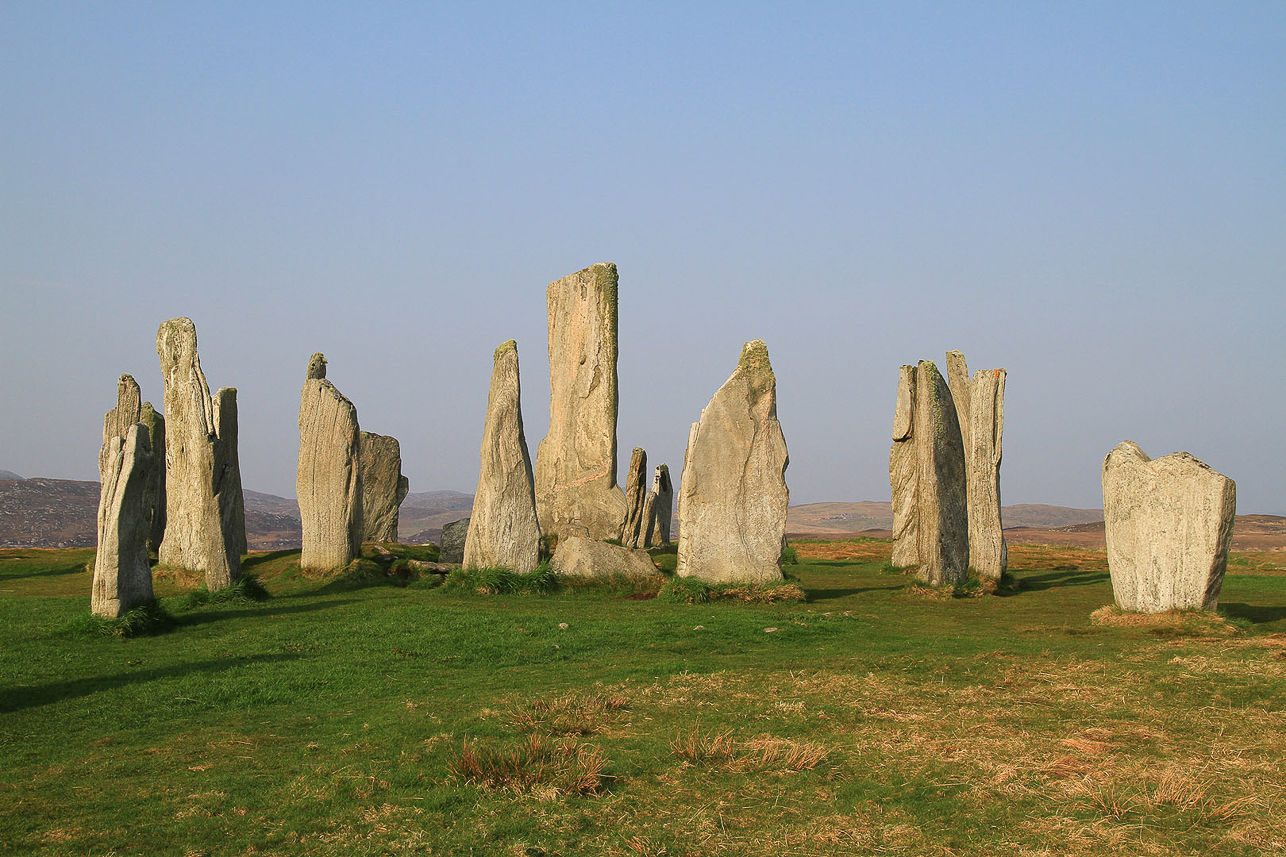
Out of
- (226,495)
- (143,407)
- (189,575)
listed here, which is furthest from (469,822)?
(143,407)

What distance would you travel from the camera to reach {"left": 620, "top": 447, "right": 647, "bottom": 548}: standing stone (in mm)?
24344

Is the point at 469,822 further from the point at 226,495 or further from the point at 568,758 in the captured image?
the point at 226,495

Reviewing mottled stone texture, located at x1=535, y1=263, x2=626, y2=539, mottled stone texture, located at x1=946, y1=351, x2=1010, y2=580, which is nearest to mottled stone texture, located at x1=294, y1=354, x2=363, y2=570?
mottled stone texture, located at x1=535, y1=263, x2=626, y2=539

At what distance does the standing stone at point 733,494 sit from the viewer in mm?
14430

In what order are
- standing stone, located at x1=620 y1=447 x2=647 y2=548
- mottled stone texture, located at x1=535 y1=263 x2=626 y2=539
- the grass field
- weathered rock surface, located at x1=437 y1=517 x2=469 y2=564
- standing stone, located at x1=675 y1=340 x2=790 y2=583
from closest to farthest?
the grass field → standing stone, located at x1=675 y1=340 x2=790 y2=583 → weathered rock surface, located at x1=437 y1=517 x2=469 y2=564 → mottled stone texture, located at x1=535 y1=263 x2=626 y2=539 → standing stone, located at x1=620 y1=447 x2=647 y2=548

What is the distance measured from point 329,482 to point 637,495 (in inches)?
407

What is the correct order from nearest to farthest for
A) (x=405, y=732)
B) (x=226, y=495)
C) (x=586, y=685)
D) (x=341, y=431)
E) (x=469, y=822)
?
(x=469, y=822) → (x=405, y=732) → (x=586, y=685) → (x=226, y=495) → (x=341, y=431)

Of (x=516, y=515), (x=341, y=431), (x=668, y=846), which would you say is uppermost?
(x=341, y=431)

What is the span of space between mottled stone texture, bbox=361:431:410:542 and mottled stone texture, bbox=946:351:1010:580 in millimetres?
13043

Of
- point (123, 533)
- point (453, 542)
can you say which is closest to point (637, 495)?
point (453, 542)

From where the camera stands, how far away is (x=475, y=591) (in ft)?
47.9

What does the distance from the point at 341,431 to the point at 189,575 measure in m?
3.55

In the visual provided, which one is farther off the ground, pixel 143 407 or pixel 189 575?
pixel 143 407

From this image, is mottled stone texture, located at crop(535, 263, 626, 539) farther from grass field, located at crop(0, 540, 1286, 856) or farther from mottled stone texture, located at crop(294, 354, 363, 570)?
grass field, located at crop(0, 540, 1286, 856)
